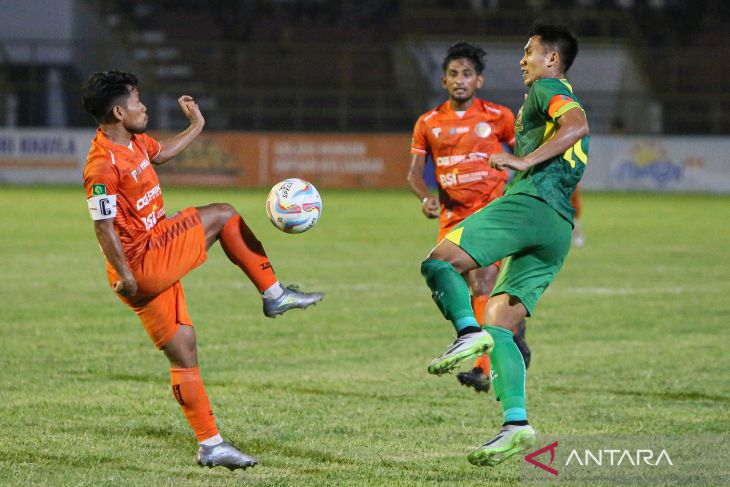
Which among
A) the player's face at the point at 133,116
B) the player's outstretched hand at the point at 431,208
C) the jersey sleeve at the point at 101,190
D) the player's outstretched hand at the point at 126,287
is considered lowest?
the player's outstretched hand at the point at 431,208

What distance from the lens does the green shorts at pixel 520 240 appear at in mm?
5542

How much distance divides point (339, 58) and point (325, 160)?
4898 millimetres

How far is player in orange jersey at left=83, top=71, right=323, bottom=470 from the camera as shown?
5.49 meters

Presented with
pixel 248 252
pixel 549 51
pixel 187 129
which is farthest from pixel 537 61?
pixel 187 129

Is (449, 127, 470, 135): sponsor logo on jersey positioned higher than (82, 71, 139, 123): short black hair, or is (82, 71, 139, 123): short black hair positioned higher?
(82, 71, 139, 123): short black hair

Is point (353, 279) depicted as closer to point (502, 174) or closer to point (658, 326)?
point (658, 326)

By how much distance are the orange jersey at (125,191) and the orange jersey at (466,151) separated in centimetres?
316

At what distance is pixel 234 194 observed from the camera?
95.3 feet

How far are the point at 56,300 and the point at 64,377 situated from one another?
4.04 meters

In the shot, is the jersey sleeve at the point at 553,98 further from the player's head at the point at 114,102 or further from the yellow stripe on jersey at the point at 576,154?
the player's head at the point at 114,102

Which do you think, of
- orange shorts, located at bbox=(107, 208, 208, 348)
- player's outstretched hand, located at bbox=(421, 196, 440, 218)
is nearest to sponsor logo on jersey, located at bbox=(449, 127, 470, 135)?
player's outstretched hand, located at bbox=(421, 196, 440, 218)

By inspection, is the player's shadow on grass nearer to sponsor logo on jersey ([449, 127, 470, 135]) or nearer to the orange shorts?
sponsor logo on jersey ([449, 127, 470, 135])

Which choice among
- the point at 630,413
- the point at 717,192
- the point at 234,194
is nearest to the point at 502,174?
the point at 630,413

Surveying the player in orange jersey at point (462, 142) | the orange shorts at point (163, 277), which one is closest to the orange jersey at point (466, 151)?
the player in orange jersey at point (462, 142)
